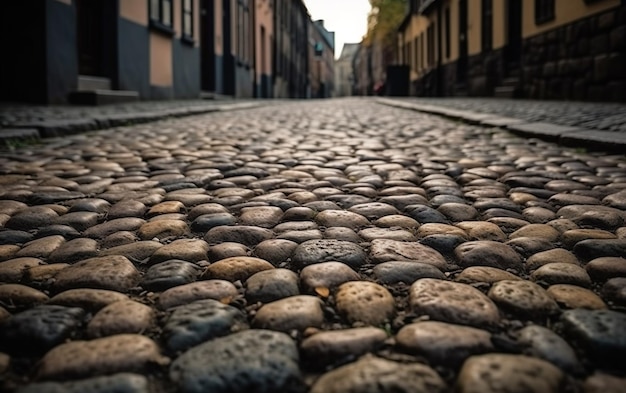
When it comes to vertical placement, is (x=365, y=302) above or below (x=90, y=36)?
below

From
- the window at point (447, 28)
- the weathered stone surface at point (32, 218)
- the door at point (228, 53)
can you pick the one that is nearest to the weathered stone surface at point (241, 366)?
the weathered stone surface at point (32, 218)

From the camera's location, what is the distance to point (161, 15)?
10.7 metres

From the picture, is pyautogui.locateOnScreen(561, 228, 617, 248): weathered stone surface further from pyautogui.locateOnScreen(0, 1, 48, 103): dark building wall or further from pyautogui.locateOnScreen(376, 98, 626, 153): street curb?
pyautogui.locateOnScreen(0, 1, 48, 103): dark building wall

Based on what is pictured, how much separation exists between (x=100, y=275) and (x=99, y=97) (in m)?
7.08

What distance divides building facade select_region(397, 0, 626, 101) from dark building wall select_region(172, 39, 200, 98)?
6941 mm

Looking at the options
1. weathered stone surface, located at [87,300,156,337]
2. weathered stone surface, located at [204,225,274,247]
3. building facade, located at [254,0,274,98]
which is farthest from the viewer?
building facade, located at [254,0,274,98]

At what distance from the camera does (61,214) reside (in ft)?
7.02

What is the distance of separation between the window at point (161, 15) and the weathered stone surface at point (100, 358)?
10065 millimetres

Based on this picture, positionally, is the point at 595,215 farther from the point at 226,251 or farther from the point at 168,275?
the point at 168,275

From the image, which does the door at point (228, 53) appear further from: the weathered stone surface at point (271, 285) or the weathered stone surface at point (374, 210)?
the weathered stone surface at point (271, 285)

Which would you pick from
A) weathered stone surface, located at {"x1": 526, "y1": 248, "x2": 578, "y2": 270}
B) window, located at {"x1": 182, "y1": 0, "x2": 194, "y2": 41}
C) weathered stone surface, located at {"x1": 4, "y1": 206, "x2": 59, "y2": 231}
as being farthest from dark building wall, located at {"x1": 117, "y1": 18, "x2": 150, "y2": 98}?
weathered stone surface, located at {"x1": 526, "y1": 248, "x2": 578, "y2": 270}

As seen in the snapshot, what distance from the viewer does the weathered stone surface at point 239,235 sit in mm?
1774

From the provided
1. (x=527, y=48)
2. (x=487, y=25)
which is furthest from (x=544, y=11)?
(x=487, y=25)

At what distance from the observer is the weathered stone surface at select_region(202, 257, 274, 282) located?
144 cm
